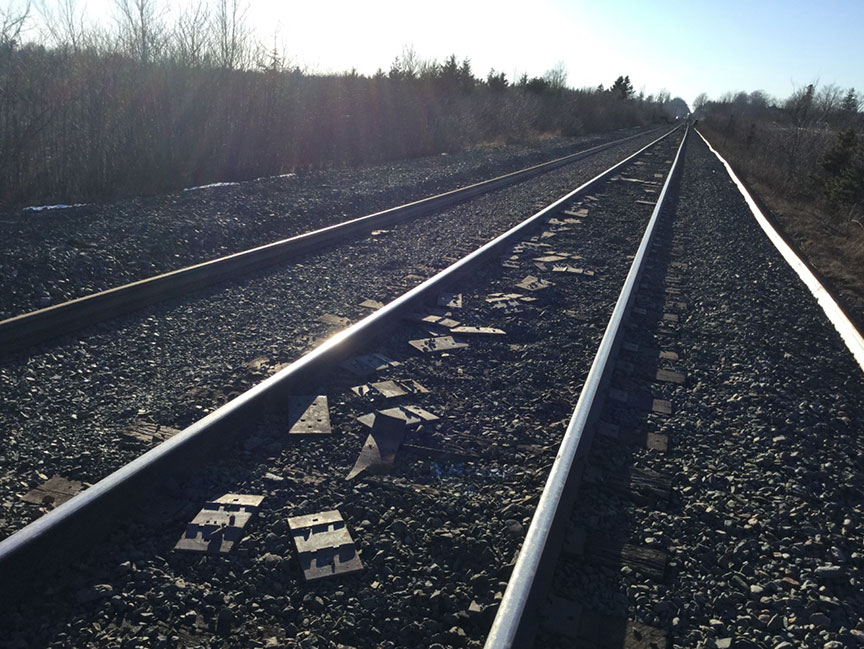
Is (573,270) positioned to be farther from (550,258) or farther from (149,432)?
(149,432)

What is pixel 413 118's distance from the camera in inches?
885

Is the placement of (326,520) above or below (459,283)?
below

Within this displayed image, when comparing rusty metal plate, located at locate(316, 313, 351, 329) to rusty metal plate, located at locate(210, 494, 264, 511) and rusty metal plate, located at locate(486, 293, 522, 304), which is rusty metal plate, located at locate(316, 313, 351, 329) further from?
rusty metal plate, located at locate(210, 494, 264, 511)

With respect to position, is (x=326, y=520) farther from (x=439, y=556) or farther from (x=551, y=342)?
(x=551, y=342)

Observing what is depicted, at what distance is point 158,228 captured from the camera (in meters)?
7.32

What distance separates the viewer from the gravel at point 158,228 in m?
5.37

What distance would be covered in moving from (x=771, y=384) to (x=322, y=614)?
3559 millimetres

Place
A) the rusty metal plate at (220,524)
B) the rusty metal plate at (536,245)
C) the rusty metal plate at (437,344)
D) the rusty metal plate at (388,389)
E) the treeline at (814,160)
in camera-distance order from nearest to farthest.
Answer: the rusty metal plate at (220,524), the rusty metal plate at (388,389), the rusty metal plate at (437,344), the rusty metal plate at (536,245), the treeline at (814,160)

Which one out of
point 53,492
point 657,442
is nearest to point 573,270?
point 657,442

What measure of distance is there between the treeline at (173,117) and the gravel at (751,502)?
9413mm

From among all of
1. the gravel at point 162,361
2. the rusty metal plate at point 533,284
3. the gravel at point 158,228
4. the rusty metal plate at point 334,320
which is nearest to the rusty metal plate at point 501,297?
the rusty metal plate at point 533,284

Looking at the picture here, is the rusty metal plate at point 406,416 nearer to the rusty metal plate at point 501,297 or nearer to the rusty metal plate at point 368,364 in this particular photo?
the rusty metal plate at point 368,364

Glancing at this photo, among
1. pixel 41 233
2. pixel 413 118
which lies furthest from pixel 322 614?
pixel 413 118

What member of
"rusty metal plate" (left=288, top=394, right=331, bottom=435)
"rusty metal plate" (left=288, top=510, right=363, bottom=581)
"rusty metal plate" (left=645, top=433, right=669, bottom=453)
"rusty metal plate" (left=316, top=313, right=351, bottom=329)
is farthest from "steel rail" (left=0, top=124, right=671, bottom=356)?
"rusty metal plate" (left=645, top=433, right=669, bottom=453)
